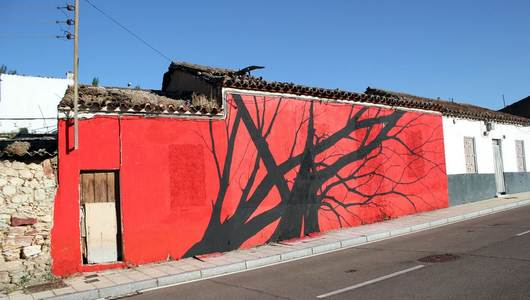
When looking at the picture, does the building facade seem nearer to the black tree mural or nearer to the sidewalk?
the black tree mural

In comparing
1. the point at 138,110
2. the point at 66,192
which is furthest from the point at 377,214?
the point at 66,192

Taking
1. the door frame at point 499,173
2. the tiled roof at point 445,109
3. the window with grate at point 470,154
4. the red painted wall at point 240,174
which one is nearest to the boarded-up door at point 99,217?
the red painted wall at point 240,174

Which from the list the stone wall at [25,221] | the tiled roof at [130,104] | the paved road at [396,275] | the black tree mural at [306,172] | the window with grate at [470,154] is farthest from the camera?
the window with grate at [470,154]

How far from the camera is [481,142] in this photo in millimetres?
20656

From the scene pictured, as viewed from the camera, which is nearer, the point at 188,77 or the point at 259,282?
the point at 259,282

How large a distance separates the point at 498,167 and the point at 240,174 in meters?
15.6

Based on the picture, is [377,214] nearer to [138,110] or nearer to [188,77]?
[188,77]

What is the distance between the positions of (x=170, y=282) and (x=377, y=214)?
8.65 metres

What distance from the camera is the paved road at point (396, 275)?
6.32 meters

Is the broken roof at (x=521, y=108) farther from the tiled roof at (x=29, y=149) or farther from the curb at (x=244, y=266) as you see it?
the tiled roof at (x=29, y=149)

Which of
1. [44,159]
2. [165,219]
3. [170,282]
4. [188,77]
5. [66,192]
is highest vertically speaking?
[188,77]

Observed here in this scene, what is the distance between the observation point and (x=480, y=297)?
5.75 metres

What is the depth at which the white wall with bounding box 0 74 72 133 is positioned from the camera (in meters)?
27.2

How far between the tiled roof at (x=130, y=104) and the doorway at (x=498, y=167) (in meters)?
16.0
